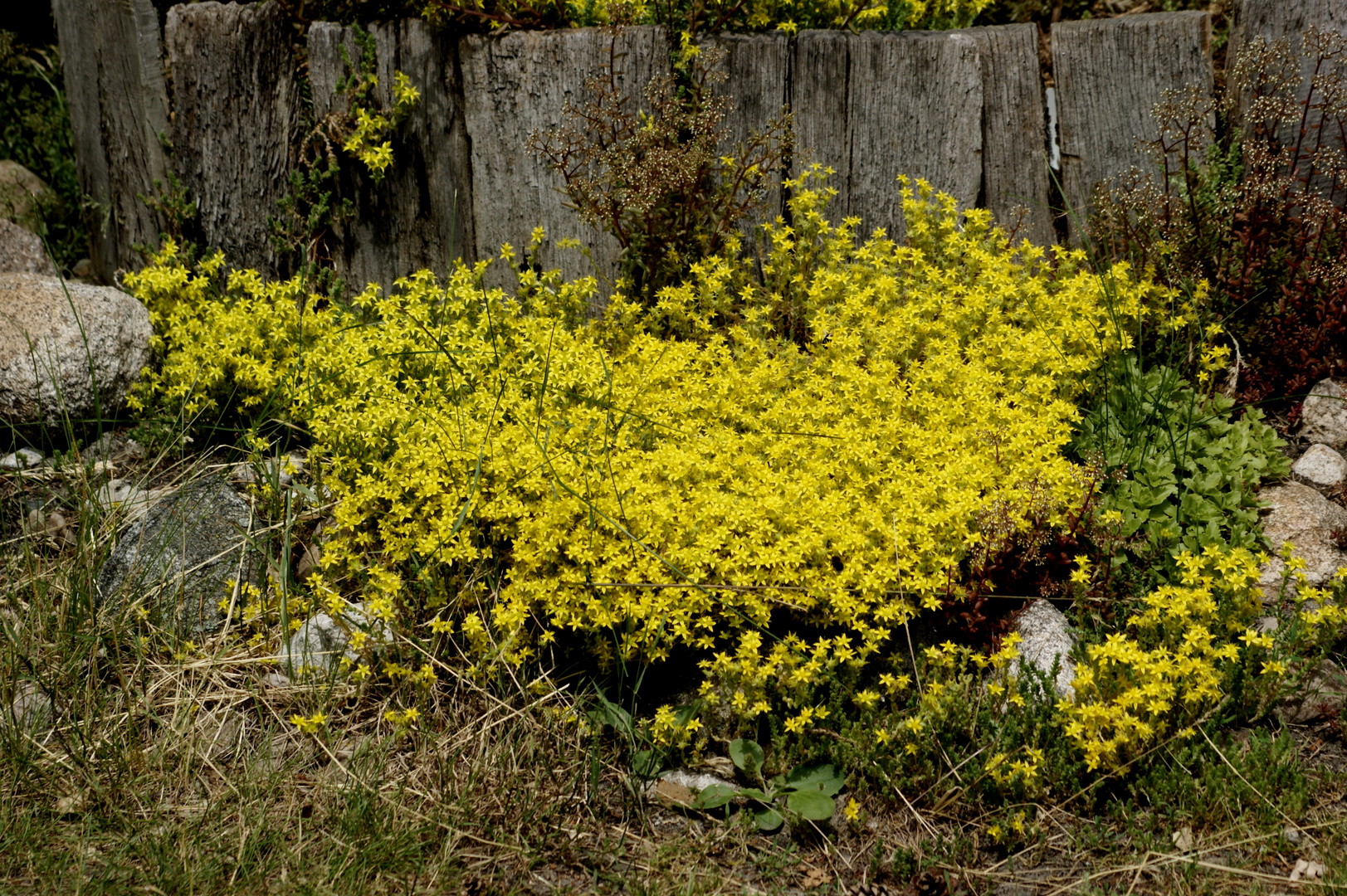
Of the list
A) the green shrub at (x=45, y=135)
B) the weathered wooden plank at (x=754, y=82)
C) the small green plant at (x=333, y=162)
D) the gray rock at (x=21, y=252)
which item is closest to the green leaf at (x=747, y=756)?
the weathered wooden plank at (x=754, y=82)

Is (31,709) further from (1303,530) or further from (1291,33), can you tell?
(1291,33)

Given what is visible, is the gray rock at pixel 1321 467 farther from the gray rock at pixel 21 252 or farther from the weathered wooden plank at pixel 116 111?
the gray rock at pixel 21 252

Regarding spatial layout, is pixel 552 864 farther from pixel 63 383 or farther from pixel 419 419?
pixel 63 383

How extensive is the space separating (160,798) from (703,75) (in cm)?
326

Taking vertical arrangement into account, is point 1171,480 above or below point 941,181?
below

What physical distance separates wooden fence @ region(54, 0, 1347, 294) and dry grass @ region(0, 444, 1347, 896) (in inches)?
85.6

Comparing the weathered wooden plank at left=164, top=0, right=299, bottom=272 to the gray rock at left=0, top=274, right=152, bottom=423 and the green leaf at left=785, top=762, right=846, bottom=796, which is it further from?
the green leaf at left=785, top=762, right=846, bottom=796

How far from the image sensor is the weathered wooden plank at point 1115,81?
409cm

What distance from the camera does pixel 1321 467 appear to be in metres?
3.68

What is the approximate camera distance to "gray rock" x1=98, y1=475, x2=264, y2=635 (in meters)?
3.31

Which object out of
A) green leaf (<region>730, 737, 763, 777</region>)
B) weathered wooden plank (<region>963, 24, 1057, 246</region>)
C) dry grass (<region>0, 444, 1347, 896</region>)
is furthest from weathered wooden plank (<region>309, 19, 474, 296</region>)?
green leaf (<region>730, 737, 763, 777</region>)

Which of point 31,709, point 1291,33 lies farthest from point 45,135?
point 1291,33

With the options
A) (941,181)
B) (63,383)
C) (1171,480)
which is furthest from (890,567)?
(63,383)

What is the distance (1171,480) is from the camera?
3.37 metres
